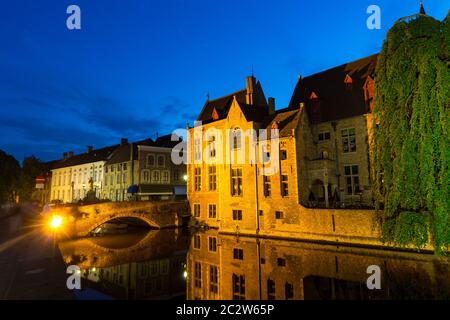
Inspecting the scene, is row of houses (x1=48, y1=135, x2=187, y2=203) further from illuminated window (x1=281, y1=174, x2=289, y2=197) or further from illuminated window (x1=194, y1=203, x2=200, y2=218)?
illuminated window (x1=281, y1=174, x2=289, y2=197)

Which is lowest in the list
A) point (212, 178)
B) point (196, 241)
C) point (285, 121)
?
point (196, 241)

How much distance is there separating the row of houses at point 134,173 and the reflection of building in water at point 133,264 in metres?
12.4

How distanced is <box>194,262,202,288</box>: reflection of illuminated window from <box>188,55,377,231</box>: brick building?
9665mm

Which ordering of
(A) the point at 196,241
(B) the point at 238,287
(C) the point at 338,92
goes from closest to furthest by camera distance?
(B) the point at 238,287, (A) the point at 196,241, (C) the point at 338,92

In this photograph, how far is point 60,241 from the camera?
26812mm

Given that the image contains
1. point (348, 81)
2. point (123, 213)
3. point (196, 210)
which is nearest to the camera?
point (348, 81)

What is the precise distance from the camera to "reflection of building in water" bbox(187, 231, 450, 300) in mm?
12352

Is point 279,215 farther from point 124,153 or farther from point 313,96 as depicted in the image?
point 124,153

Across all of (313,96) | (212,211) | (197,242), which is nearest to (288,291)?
(197,242)

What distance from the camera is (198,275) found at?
16672 millimetres

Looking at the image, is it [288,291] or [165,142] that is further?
[165,142]

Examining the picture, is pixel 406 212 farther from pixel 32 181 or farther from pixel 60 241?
pixel 32 181

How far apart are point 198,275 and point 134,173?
28.3 metres
